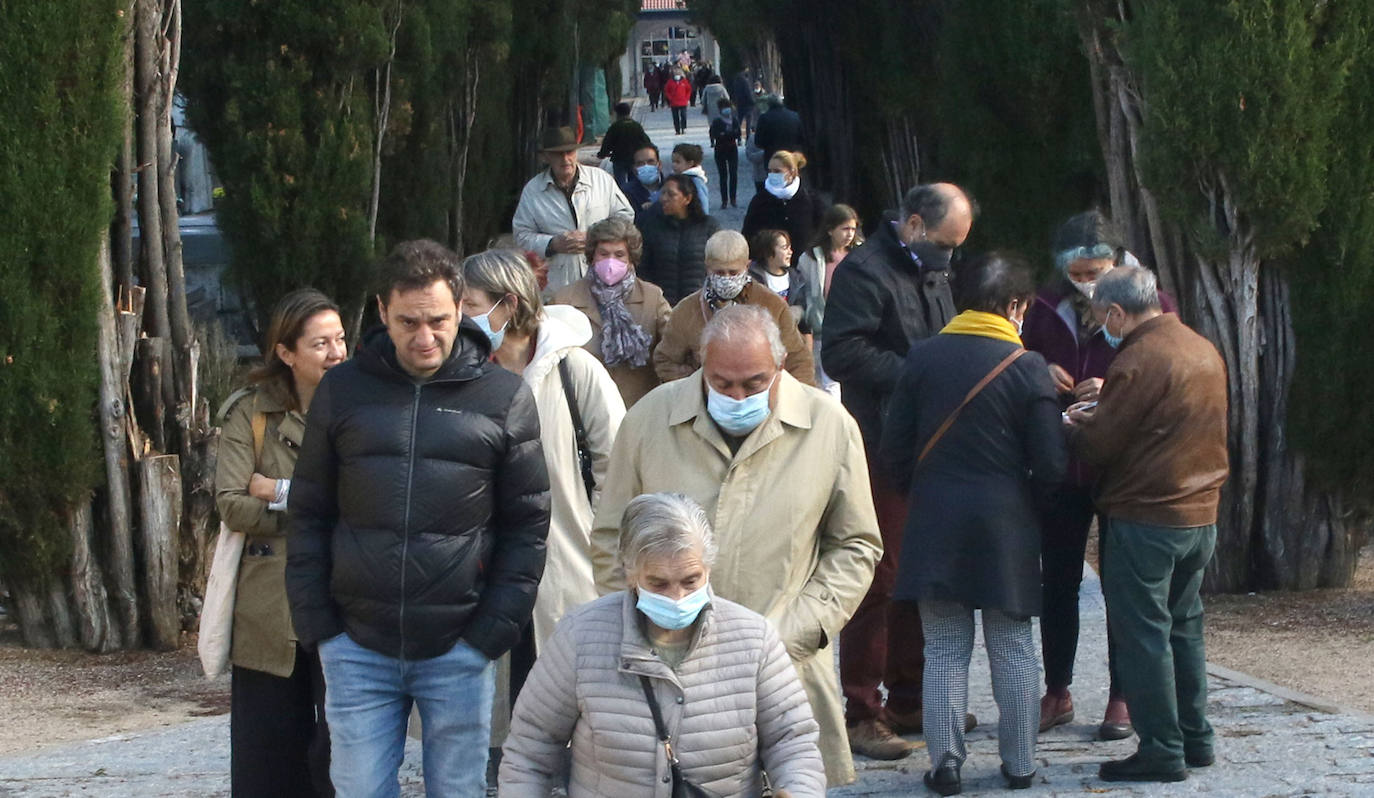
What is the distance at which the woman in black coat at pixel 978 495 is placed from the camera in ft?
17.1

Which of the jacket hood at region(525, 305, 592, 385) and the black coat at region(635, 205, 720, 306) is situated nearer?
the jacket hood at region(525, 305, 592, 385)

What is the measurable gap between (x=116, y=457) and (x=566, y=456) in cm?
381

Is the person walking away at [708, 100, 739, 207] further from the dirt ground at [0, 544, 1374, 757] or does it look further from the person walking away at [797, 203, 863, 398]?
the dirt ground at [0, 544, 1374, 757]

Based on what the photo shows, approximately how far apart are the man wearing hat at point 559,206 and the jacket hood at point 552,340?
518 centimetres

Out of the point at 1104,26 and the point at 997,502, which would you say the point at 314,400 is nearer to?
the point at 997,502

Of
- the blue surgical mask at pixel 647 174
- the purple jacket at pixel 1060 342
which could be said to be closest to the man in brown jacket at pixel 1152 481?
the purple jacket at pixel 1060 342

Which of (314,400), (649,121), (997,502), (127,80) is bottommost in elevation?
(997,502)

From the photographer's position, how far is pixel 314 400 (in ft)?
14.1

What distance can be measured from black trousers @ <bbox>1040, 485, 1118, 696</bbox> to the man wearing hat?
4.92 m

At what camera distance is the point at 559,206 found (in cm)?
1049

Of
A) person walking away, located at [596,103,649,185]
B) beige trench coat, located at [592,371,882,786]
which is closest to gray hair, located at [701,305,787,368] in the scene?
beige trench coat, located at [592,371,882,786]

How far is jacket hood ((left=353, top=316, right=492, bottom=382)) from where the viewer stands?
4.25 meters

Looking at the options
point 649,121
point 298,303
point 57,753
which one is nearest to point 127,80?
point 57,753

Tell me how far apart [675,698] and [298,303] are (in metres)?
1.80
